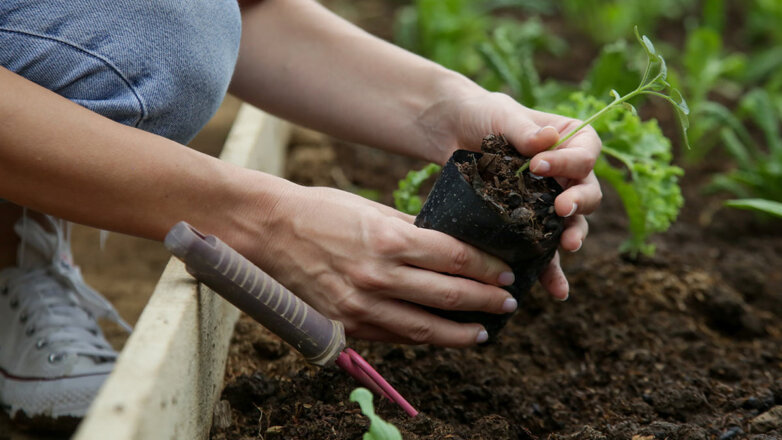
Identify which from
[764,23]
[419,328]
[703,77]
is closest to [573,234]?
[419,328]

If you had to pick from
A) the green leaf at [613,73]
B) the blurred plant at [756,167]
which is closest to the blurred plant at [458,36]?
the green leaf at [613,73]

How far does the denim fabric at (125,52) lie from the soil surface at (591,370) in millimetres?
558

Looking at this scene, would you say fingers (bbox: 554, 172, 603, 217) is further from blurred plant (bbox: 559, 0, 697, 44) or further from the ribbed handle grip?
blurred plant (bbox: 559, 0, 697, 44)

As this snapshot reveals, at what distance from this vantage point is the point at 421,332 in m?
1.40

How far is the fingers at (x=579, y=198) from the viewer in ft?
4.46

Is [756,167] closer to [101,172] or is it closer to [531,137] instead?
[531,137]

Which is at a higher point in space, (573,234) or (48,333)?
(573,234)

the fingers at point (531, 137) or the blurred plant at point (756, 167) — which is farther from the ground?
the fingers at point (531, 137)

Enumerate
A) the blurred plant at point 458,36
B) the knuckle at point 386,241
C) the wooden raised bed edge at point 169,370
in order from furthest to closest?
the blurred plant at point 458,36 → the knuckle at point 386,241 → the wooden raised bed edge at point 169,370

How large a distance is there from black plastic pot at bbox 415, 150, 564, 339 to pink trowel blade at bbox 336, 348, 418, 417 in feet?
0.54

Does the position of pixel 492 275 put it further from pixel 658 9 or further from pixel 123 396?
pixel 658 9

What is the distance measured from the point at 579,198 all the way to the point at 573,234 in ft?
0.27

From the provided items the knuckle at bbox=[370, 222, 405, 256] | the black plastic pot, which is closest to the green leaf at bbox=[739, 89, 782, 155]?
the black plastic pot

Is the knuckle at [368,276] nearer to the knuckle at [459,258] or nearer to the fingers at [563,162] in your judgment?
the knuckle at [459,258]
